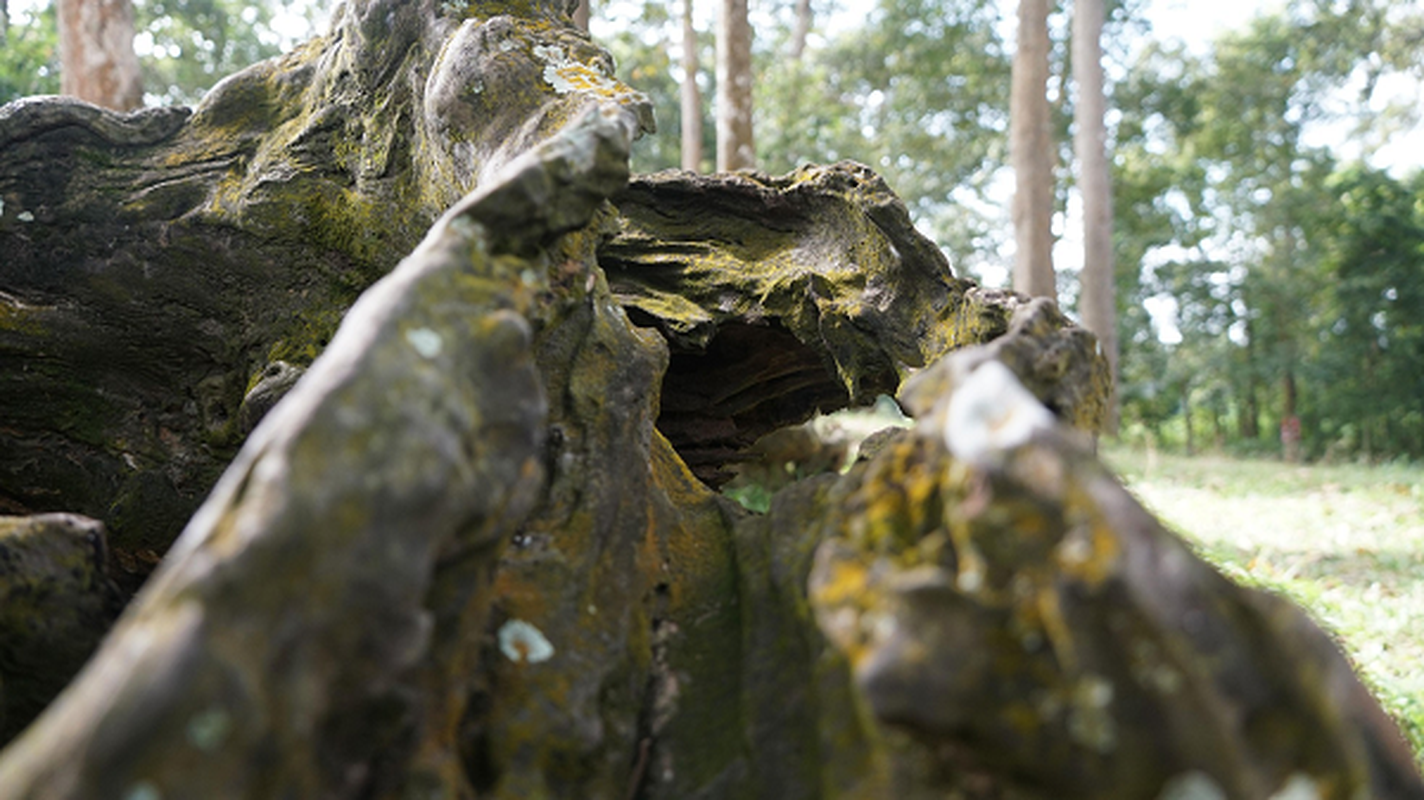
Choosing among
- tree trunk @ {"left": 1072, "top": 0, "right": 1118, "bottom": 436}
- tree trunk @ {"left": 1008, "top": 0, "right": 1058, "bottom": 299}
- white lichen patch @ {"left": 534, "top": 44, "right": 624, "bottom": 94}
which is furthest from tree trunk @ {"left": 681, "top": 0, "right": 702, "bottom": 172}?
white lichen patch @ {"left": 534, "top": 44, "right": 624, "bottom": 94}

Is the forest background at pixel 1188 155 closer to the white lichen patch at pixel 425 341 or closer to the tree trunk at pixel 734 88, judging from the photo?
the tree trunk at pixel 734 88

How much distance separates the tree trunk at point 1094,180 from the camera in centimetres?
1052

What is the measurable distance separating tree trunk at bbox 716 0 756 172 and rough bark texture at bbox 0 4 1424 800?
499 cm

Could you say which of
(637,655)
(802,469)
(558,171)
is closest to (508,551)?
(637,655)

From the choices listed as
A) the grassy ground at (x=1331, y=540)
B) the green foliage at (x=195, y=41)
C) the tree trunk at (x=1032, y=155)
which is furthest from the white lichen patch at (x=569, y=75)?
the green foliage at (x=195, y=41)

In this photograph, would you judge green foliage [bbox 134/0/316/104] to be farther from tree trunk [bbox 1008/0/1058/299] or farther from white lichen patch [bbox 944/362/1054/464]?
white lichen patch [bbox 944/362/1054/464]

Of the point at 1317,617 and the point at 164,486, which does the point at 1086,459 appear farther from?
the point at 1317,617

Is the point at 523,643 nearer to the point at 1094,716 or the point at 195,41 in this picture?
the point at 1094,716

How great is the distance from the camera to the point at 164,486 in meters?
2.91

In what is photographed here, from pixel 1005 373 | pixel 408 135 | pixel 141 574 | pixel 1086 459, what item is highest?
pixel 408 135

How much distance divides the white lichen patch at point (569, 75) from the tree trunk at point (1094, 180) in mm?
9097

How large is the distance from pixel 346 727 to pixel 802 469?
17.8 feet

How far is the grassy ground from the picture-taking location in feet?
13.0

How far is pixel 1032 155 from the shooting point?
337 inches
